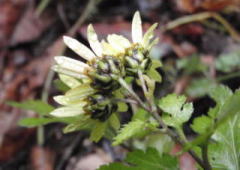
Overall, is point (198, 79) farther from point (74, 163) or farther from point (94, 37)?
point (94, 37)

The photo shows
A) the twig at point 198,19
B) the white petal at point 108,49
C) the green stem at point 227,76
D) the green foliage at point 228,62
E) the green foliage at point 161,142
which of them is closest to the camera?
the white petal at point 108,49

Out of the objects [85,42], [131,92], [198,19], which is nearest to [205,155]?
[131,92]

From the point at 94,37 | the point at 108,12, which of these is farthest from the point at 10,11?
the point at 94,37

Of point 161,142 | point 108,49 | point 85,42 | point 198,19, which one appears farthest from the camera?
point 198,19

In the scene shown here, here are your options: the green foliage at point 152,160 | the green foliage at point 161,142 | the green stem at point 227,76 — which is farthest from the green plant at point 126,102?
the green stem at point 227,76

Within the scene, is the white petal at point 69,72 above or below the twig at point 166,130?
above

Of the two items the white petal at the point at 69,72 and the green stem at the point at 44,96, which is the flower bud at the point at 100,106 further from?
the green stem at the point at 44,96

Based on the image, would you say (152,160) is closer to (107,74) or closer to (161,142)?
(107,74)
